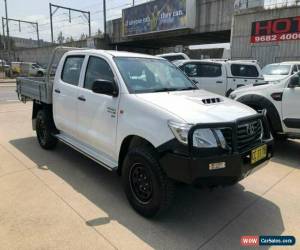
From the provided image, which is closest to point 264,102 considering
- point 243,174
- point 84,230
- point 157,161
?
point 243,174

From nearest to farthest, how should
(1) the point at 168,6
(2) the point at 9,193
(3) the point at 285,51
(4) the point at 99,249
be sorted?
(4) the point at 99,249, (2) the point at 9,193, (3) the point at 285,51, (1) the point at 168,6

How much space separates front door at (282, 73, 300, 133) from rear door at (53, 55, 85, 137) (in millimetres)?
3703

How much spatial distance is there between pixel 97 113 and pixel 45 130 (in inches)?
79.7

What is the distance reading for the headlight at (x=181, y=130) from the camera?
2711mm

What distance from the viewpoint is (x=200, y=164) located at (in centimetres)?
265

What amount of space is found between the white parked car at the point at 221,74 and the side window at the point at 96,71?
254 inches

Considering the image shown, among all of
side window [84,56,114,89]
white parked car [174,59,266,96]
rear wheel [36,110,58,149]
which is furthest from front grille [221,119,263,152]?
white parked car [174,59,266,96]

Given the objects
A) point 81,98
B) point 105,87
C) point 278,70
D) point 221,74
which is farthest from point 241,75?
point 105,87

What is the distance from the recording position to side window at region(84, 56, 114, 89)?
3.88 m

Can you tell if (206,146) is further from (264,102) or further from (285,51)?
(285,51)

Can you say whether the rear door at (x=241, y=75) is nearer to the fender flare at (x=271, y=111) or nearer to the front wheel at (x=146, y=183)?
the fender flare at (x=271, y=111)

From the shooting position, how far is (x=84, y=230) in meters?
2.94

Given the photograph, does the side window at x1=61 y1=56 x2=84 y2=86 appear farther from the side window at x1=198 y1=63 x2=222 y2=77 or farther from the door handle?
the side window at x1=198 y1=63 x2=222 y2=77

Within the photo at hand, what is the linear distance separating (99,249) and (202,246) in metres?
0.99
